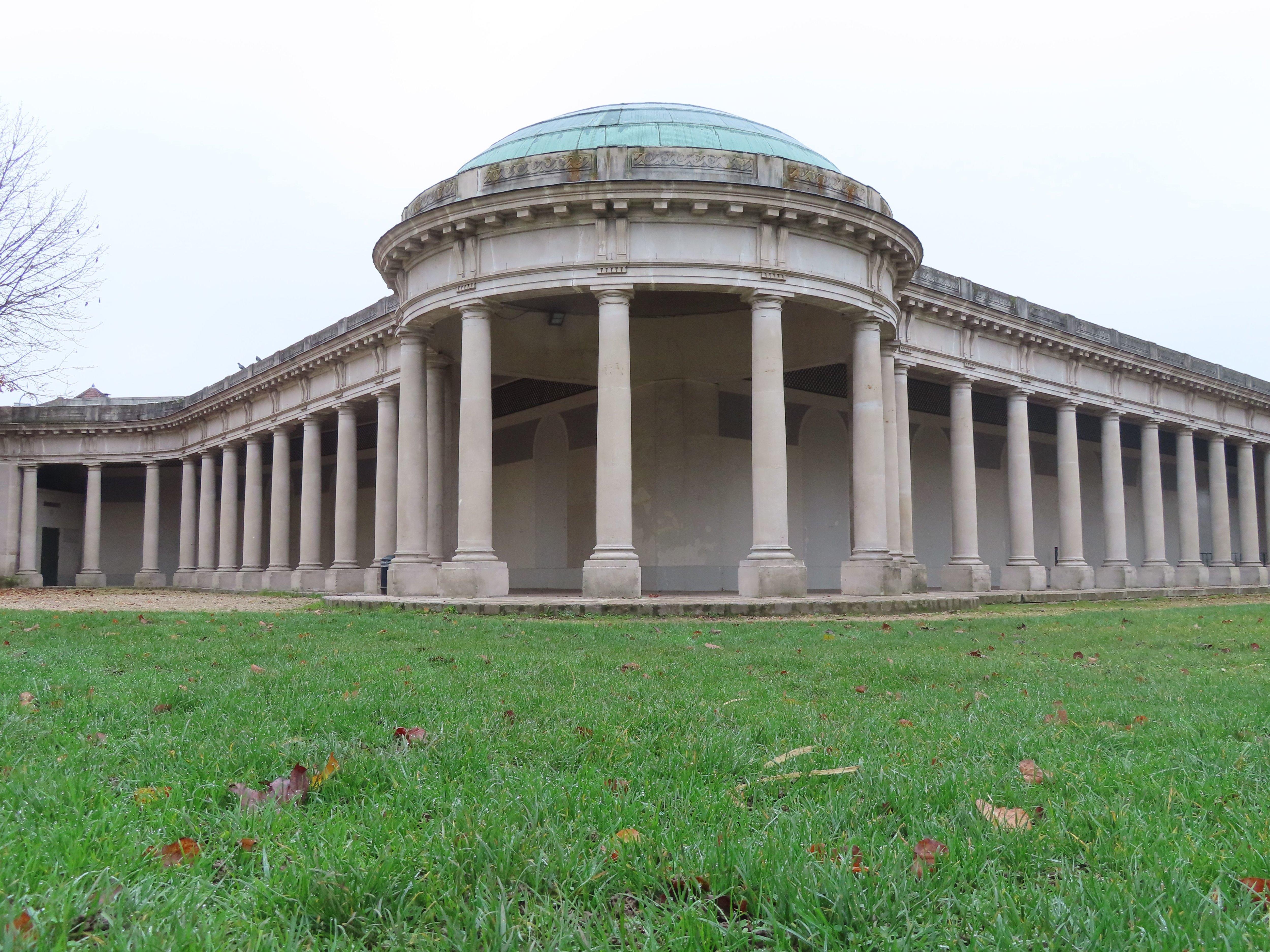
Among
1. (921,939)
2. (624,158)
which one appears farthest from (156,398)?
(921,939)

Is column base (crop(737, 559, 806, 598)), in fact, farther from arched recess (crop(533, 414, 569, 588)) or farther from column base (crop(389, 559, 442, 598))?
arched recess (crop(533, 414, 569, 588))

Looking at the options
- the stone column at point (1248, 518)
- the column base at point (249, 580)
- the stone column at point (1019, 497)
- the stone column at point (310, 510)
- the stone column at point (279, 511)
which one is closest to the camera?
the stone column at point (1019, 497)

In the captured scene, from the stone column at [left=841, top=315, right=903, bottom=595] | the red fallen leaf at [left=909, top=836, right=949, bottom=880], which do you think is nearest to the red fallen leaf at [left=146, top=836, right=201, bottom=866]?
the red fallen leaf at [left=909, top=836, right=949, bottom=880]

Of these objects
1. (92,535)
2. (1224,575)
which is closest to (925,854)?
(1224,575)

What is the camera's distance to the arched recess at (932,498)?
110ft

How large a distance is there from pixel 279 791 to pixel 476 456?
16.4 m

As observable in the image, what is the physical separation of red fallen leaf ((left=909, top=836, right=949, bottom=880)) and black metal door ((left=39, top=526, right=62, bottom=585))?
181ft

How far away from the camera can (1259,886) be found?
2.48m

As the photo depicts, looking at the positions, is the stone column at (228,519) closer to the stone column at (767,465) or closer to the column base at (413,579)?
the column base at (413,579)

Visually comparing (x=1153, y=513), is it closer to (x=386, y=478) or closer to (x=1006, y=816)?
(x=386, y=478)

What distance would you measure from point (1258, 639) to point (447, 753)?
1022 centimetres

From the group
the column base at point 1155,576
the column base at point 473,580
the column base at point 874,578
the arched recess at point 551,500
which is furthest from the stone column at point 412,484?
the column base at point 1155,576

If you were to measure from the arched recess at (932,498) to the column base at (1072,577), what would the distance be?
4083mm

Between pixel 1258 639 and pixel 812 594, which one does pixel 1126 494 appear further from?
pixel 1258 639
